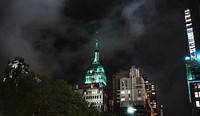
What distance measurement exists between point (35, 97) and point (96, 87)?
360ft

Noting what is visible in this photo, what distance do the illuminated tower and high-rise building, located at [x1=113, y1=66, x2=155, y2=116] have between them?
140 feet

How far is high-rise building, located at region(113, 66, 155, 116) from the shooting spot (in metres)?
134

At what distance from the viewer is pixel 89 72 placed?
541 feet

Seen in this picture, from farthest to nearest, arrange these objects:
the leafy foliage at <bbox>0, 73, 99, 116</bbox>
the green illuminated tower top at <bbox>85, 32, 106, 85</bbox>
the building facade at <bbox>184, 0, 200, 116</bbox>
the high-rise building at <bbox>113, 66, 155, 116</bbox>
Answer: the green illuminated tower top at <bbox>85, 32, 106, 85</bbox> → the high-rise building at <bbox>113, 66, 155, 116</bbox> → the building facade at <bbox>184, 0, 200, 116</bbox> → the leafy foliage at <bbox>0, 73, 99, 116</bbox>

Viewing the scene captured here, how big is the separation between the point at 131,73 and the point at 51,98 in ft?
394

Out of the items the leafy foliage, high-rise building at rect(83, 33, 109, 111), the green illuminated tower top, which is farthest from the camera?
the green illuminated tower top

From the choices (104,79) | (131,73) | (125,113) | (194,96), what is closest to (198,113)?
(194,96)

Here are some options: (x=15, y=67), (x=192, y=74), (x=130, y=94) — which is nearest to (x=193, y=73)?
(x=192, y=74)

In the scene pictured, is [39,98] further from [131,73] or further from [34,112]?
[131,73]

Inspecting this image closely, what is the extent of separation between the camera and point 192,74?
93.8 meters

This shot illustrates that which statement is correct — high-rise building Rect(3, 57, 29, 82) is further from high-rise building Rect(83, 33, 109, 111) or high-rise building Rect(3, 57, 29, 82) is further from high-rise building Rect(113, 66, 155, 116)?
high-rise building Rect(113, 66, 155, 116)

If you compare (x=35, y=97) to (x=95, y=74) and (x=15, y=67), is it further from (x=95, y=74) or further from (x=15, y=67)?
(x=15, y=67)

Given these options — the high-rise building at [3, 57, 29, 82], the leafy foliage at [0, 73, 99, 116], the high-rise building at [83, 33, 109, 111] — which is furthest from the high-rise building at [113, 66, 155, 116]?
the leafy foliage at [0, 73, 99, 116]

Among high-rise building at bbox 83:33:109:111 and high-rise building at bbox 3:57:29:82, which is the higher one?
high-rise building at bbox 3:57:29:82
